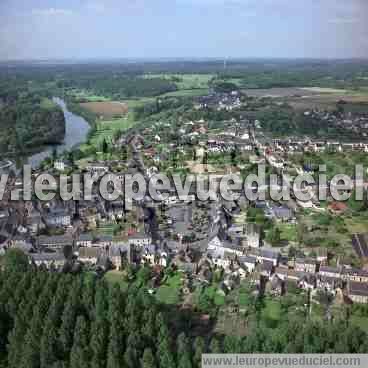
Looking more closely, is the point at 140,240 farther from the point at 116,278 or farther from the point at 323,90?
the point at 323,90

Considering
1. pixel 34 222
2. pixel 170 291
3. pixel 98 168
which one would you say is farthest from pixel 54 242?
pixel 98 168

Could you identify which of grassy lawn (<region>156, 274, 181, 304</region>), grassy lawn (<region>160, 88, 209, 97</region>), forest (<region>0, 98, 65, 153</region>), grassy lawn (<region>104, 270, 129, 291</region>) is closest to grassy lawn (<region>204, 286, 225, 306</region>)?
grassy lawn (<region>156, 274, 181, 304</region>)

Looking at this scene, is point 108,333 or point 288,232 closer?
point 108,333

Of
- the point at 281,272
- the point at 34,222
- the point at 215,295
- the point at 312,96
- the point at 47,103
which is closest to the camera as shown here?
the point at 215,295

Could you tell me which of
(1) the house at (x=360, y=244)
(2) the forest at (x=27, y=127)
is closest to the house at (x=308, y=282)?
(1) the house at (x=360, y=244)

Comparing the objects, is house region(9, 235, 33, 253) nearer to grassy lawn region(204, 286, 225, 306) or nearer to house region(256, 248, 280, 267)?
grassy lawn region(204, 286, 225, 306)

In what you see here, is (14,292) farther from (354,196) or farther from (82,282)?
(354,196)

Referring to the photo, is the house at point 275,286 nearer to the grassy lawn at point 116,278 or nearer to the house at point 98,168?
the grassy lawn at point 116,278
